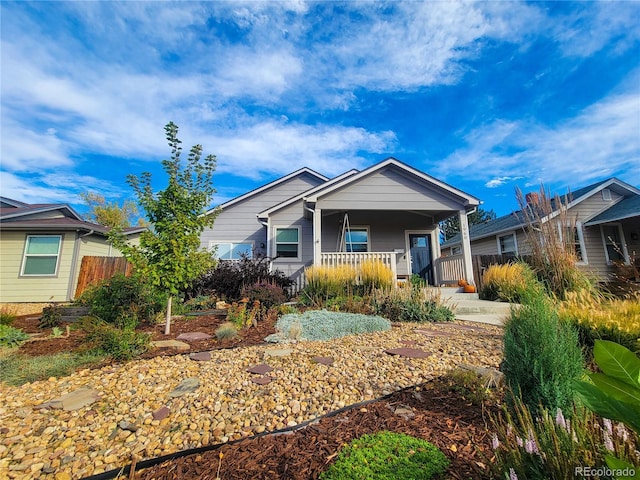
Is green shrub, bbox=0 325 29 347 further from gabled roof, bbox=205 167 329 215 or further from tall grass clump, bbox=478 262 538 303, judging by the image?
tall grass clump, bbox=478 262 538 303

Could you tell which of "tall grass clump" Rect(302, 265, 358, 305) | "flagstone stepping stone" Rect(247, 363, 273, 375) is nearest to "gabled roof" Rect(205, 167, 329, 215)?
"tall grass clump" Rect(302, 265, 358, 305)

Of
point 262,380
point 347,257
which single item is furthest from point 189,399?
point 347,257

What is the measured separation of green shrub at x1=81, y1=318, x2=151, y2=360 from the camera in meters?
3.42

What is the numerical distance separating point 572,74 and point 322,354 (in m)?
13.5

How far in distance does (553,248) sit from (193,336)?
6.71 metres

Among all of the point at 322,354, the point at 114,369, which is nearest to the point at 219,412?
the point at 322,354

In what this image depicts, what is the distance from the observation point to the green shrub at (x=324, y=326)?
14.0 feet

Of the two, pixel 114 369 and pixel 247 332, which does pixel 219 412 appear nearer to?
pixel 114 369

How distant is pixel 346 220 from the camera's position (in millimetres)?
10195

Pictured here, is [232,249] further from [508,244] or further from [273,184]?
[508,244]

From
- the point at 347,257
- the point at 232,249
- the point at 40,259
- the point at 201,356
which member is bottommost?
the point at 201,356

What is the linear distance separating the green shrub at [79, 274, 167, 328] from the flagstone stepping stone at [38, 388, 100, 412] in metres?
2.64

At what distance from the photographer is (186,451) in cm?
167

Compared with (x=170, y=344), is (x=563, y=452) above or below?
above
